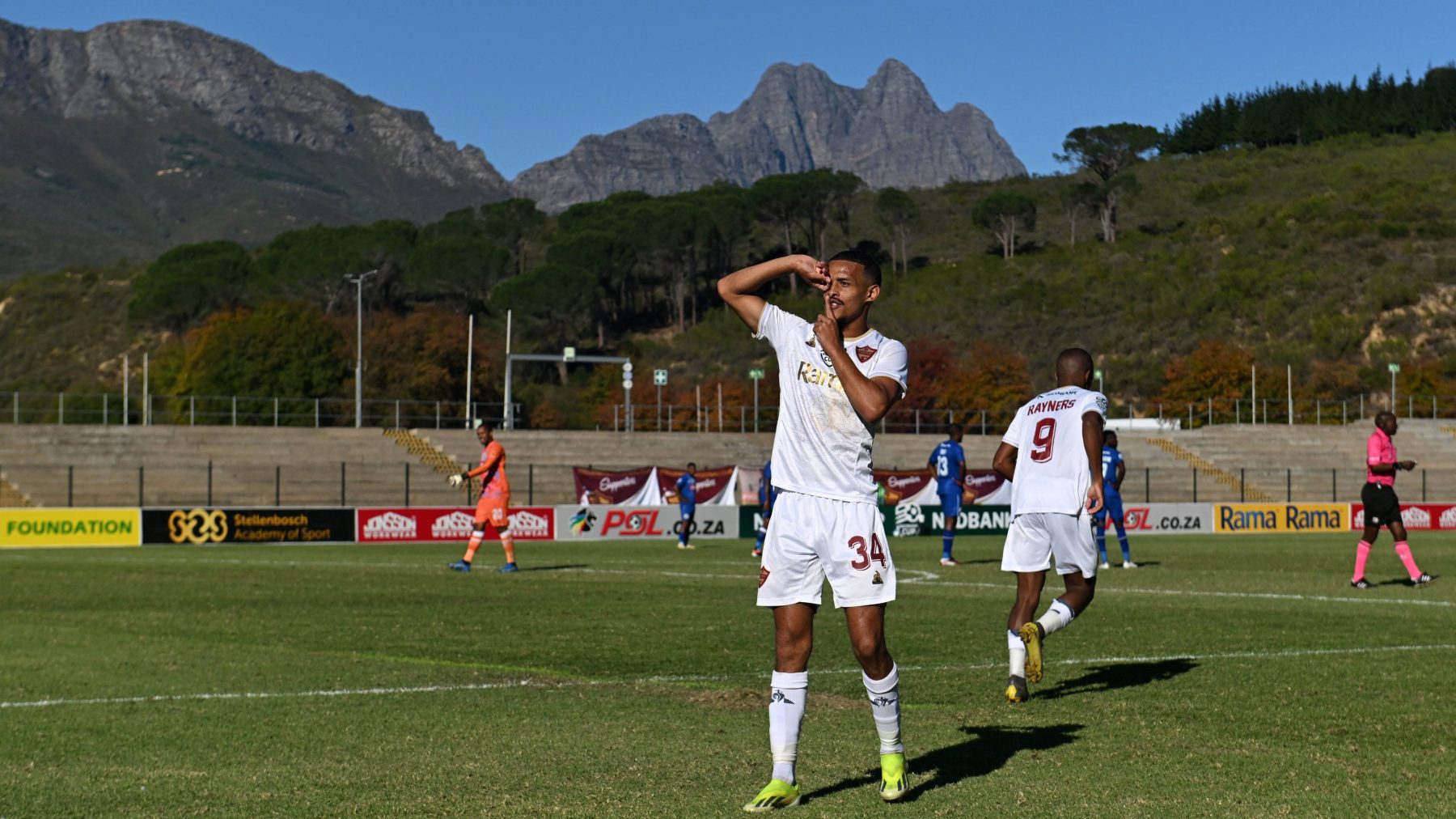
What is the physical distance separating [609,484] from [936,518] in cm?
980

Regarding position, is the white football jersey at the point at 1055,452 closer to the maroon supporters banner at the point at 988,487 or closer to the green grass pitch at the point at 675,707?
the green grass pitch at the point at 675,707

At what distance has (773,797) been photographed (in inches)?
249

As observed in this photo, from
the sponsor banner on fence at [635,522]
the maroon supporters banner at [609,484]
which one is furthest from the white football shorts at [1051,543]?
the maroon supporters banner at [609,484]

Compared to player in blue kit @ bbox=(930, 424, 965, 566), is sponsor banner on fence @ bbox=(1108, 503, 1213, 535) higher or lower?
lower

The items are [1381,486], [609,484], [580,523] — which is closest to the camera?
[1381,486]

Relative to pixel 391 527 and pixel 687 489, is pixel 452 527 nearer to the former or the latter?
pixel 391 527

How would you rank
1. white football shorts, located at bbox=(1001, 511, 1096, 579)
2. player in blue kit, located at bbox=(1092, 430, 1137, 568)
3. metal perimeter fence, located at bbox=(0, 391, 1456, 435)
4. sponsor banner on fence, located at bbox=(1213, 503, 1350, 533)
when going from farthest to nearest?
metal perimeter fence, located at bbox=(0, 391, 1456, 435) < sponsor banner on fence, located at bbox=(1213, 503, 1350, 533) < player in blue kit, located at bbox=(1092, 430, 1137, 568) < white football shorts, located at bbox=(1001, 511, 1096, 579)

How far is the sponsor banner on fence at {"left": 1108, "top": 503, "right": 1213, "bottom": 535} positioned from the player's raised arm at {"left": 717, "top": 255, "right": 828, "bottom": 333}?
1456 inches

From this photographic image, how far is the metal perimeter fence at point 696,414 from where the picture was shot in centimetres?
6744

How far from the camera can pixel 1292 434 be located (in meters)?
67.1

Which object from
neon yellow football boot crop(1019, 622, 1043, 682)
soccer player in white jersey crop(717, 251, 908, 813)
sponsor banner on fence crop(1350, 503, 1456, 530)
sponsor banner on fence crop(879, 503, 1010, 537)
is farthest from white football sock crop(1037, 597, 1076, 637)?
sponsor banner on fence crop(1350, 503, 1456, 530)

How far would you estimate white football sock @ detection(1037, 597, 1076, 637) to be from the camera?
10.2m

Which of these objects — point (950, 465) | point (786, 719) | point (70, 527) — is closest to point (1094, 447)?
point (786, 719)

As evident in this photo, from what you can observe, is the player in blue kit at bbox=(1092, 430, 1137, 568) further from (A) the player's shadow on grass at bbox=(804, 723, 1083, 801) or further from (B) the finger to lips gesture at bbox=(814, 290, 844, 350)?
(B) the finger to lips gesture at bbox=(814, 290, 844, 350)
